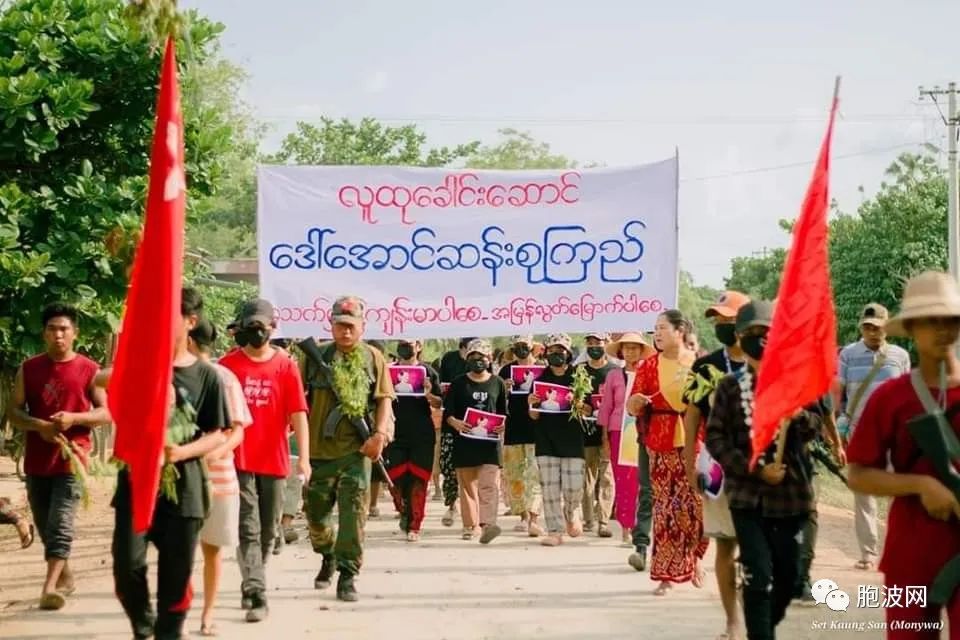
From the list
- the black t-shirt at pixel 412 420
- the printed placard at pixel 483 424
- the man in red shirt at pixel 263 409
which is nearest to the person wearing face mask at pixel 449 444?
the black t-shirt at pixel 412 420

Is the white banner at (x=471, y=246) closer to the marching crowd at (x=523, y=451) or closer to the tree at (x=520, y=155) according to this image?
the marching crowd at (x=523, y=451)

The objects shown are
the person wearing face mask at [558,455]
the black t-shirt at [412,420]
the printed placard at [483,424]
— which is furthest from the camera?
the black t-shirt at [412,420]

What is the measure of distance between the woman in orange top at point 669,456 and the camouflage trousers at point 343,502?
2.10 m

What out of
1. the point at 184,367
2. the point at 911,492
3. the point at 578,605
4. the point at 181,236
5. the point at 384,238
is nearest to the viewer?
the point at 911,492

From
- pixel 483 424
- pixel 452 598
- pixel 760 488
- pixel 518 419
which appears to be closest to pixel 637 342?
pixel 483 424

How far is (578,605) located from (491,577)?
1657 mm

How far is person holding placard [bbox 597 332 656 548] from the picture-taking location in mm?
13731

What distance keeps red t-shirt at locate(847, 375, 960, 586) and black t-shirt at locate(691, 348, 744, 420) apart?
281cm

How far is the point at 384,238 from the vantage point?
14477mm

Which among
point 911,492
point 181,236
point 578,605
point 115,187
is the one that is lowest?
point 578,605

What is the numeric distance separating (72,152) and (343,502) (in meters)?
4.04

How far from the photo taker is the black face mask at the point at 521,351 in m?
17.3

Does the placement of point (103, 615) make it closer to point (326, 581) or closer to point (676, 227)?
point (326, 581)

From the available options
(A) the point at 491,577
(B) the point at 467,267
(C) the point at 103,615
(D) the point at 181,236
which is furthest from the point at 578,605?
(D) the point at 181,236
